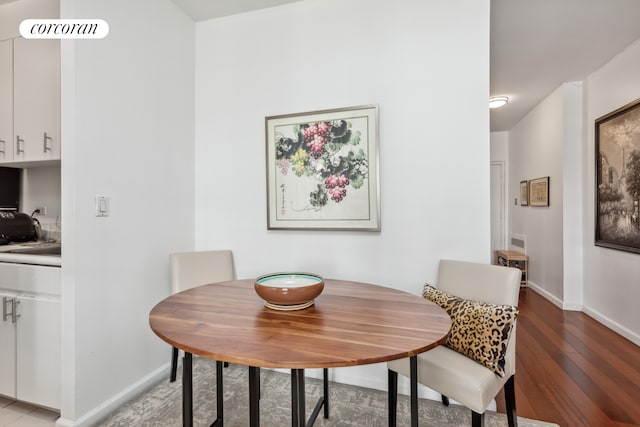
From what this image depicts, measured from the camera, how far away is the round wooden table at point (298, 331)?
89 cm

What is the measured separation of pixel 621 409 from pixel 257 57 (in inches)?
128

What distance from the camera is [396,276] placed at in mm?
2072

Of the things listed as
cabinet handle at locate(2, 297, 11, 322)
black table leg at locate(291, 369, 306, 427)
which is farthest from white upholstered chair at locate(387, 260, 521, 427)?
cabinet handle at locate(2, 297, 11, 322)

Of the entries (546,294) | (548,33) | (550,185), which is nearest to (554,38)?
(548,33)

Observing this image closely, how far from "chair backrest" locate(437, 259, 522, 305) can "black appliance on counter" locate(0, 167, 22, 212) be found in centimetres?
310

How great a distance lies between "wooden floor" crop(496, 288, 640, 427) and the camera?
1829 mm

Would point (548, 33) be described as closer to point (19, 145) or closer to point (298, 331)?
point (298, 331)

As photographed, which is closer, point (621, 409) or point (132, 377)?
point (621, 409)

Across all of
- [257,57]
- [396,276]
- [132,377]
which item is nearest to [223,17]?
[257,57]

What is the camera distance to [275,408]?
73.7 inches

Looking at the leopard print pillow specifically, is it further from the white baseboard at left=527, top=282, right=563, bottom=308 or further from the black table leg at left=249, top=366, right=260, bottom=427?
the white baseboard at left=527, top=282, right=563, bottom=308

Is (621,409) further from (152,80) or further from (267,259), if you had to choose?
(152,80)

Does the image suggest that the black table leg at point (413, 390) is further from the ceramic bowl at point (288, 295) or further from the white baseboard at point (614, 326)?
the white baseboard at point (614, 326)

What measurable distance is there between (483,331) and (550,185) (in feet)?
12.0
